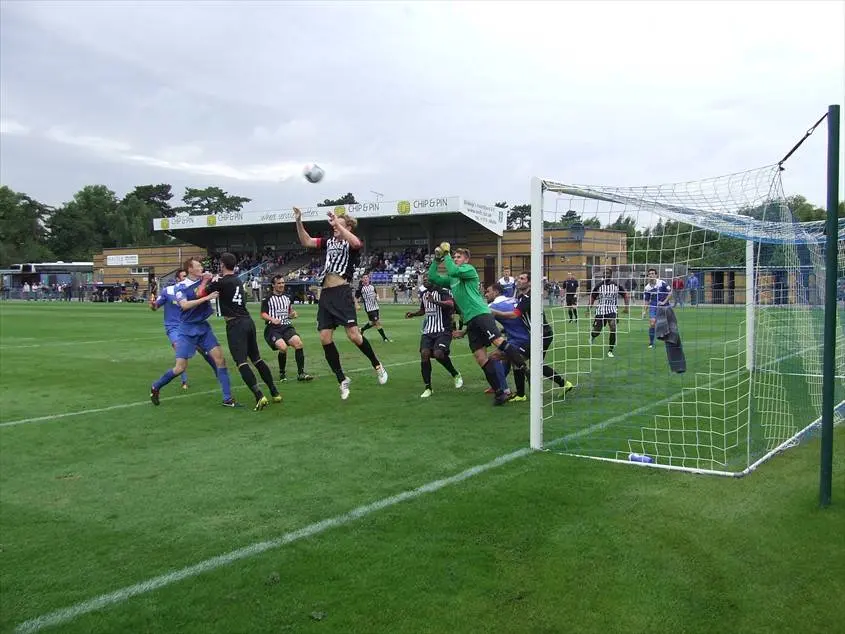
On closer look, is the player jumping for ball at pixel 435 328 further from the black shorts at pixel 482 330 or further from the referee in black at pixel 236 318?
the referee in black at pixel 236 318

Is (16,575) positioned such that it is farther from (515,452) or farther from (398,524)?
(515,452)

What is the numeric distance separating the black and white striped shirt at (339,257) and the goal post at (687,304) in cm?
255

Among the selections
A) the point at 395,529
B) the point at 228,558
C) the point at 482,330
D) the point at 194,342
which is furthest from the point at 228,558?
the point at 194,342

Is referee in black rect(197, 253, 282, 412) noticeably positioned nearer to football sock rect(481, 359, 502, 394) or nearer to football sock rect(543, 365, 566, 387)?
football sock rect(481, 359, 502, 394)

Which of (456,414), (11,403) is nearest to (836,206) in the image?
(456,414)

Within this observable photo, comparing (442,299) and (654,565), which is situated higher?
(442,299)

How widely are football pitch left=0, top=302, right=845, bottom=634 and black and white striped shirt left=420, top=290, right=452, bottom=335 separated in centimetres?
170

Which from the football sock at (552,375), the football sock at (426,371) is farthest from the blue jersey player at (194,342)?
the football sock at (552,375)

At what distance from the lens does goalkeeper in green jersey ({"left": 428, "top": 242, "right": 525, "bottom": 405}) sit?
880 centimetres

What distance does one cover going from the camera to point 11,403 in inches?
392

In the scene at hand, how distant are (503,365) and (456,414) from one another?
1526mm

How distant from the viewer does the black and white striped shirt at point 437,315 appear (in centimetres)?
1005

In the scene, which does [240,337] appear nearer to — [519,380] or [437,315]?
[437,315]

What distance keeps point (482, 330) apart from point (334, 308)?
1.99m
